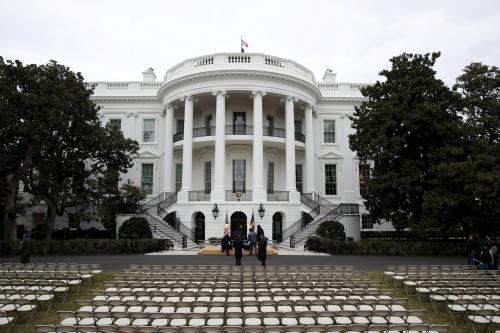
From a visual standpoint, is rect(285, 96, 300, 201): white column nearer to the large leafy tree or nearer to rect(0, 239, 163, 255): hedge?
the large leafy tree

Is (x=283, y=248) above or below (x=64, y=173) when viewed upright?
below

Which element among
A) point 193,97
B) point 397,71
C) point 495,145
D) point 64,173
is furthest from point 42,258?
point 495,145

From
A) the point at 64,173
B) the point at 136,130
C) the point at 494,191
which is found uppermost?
the point at 136,130

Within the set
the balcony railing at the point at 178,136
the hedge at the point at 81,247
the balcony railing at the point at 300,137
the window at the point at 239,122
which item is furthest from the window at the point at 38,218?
the balcony railing at the point at 300,137

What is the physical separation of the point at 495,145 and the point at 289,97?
1404cm

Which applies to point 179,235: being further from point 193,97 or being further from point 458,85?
point 458,85

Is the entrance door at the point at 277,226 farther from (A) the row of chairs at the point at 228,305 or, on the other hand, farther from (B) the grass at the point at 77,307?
(A) the row of chairs at the point at 228,305

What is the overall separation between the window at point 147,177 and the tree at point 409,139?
18.3 m

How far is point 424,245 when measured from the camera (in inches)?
866

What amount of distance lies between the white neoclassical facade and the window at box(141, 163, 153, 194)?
0.28 ft

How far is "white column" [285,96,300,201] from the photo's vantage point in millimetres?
29656

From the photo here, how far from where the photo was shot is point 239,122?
108 ft

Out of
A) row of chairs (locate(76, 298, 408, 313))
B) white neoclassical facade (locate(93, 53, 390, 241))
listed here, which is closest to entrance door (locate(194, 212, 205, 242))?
white neoclassical facade (locate(93, 53, 390, 241))

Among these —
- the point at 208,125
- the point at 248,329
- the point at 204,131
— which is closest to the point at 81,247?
the point at 204,131
